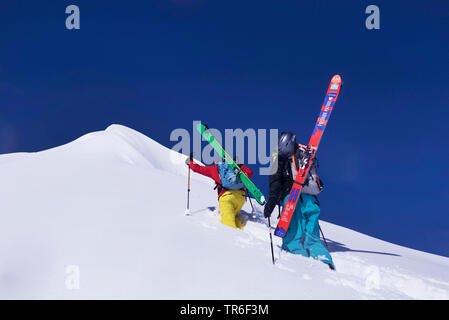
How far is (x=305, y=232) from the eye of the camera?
5.26m

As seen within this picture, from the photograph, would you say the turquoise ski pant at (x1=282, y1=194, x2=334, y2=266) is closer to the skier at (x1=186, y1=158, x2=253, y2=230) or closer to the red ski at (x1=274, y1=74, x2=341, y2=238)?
the red ski at (x1=274, y1=74, x2=341, y2=238)

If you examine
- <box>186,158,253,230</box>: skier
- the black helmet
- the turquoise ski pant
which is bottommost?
the turquoise ski pant

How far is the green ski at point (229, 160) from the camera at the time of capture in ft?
20.0

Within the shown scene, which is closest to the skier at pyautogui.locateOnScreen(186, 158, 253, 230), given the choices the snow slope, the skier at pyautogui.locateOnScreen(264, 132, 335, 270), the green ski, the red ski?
the green ski

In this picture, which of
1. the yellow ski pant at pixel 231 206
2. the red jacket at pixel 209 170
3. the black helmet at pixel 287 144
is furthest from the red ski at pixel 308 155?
the red jacket at pixel 209 170

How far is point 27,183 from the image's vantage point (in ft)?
21.4

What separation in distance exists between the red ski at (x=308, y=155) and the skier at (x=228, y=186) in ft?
3.43

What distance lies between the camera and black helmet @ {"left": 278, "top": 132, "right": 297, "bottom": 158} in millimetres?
5410

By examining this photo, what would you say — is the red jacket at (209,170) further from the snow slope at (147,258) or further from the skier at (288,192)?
the skier at (288,192)

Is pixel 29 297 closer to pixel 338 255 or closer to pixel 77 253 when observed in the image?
pixel 77 253

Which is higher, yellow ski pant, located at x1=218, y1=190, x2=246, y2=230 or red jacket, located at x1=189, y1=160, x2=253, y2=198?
red jacket, located at x1=189, y1=160, x2=253, y2=198

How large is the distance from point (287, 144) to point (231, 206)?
170cm

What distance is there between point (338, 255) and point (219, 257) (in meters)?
2.74

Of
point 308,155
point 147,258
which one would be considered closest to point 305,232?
point 308,155
